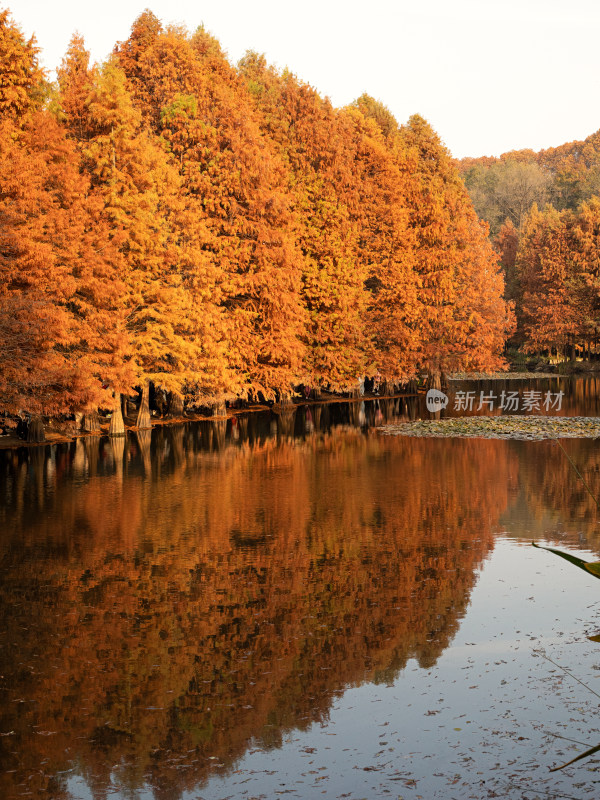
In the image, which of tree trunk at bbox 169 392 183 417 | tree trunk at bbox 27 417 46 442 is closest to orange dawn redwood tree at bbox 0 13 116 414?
tree trunk at bbox 27 417 46 442

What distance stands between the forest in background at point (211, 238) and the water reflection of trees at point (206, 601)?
10496 millimetres

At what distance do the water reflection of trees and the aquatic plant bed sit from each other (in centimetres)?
997

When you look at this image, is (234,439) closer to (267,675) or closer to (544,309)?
(267,675)

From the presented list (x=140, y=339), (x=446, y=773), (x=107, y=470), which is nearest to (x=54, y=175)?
(x=140, y=339)

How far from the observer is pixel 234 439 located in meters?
35.6

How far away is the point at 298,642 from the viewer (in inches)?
385

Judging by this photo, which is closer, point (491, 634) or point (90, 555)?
point (491, 634)

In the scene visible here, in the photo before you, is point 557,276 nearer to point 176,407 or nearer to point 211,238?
point 176,407

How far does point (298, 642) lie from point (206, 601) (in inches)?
84.5

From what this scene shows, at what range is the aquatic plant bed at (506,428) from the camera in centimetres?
3384

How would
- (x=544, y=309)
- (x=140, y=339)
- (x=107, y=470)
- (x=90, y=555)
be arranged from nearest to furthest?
(x=90, y=555)
(x=107, y=470)
(x=140, y=339)
(x=544, y=309)

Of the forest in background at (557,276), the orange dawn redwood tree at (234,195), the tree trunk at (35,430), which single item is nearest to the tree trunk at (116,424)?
the tree trunk at (35,430)

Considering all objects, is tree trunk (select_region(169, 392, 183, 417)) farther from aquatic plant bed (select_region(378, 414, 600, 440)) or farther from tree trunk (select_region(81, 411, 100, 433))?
aquatic plant bed (select_region(378, 414, 600, 440))

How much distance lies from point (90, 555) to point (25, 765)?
305 inches
